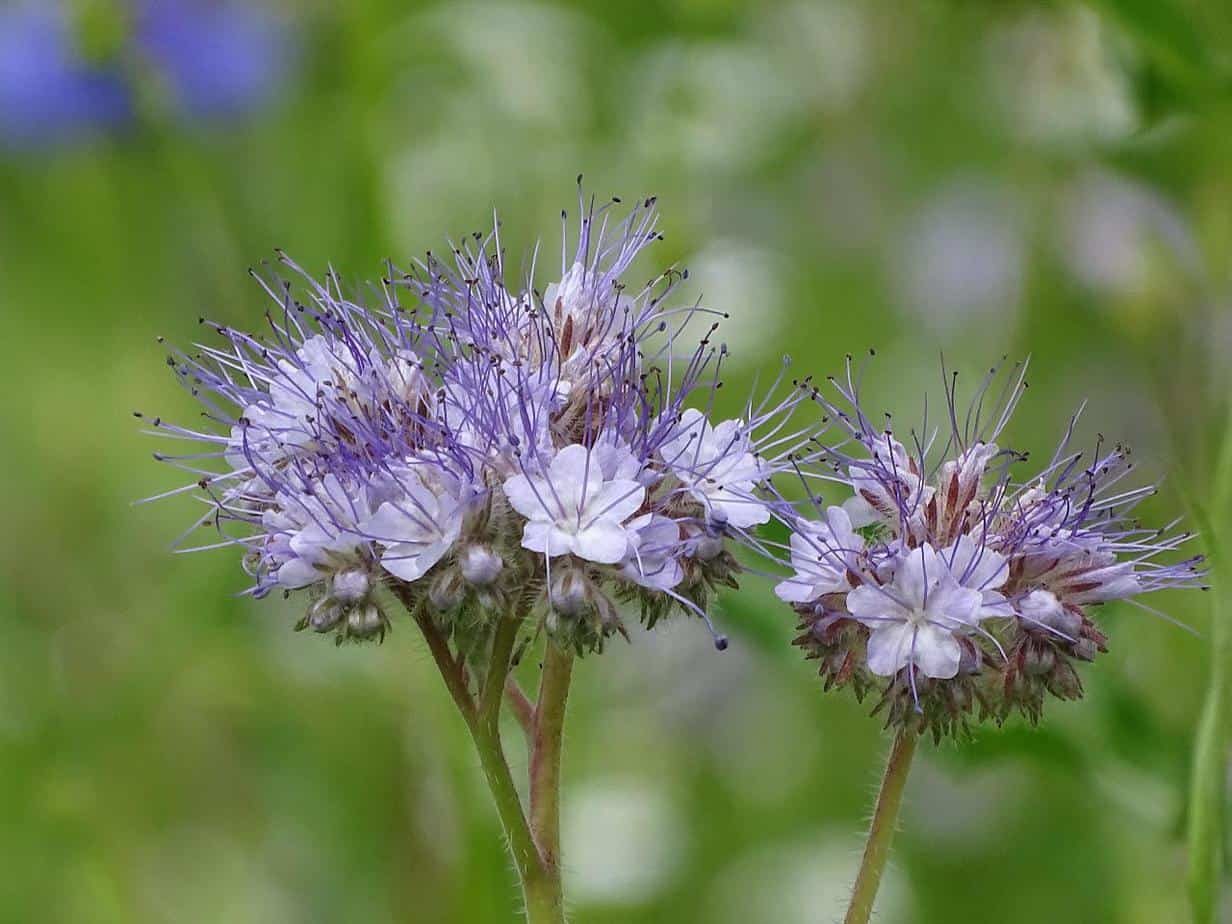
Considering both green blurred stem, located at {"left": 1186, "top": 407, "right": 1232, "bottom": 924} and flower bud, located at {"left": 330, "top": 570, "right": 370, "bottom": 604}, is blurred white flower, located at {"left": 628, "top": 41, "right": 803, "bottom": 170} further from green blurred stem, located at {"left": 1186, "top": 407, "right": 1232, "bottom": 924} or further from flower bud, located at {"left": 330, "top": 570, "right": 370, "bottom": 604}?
flower bud, located at {"left": 330, "top": 570, "right": 370, "bottom": 604}

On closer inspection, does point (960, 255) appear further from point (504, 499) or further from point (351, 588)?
point (351, 588)

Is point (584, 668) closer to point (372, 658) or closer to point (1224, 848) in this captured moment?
point (372, 658)

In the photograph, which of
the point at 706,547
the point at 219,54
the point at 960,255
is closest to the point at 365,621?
the point at 706,547

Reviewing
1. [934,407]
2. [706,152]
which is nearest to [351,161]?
[706,152]

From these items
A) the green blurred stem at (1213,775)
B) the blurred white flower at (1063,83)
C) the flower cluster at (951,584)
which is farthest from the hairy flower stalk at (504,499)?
the blurred white flower at (1063,83)

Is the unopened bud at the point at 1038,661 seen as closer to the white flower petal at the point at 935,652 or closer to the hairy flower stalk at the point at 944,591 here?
the hairy flower stalk at the point at 944,591

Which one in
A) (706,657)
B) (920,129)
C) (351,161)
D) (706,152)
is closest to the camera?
(351,161)

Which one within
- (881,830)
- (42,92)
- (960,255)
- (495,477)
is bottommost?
(960,255)
